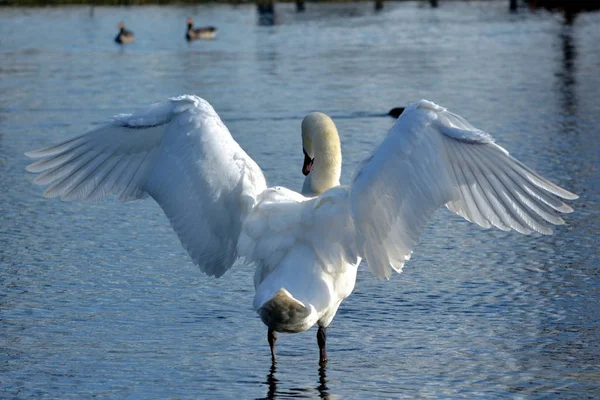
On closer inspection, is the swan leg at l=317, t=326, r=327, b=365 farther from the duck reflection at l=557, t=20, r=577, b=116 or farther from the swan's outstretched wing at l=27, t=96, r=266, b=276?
the duck reflection at l=557, t=20, r=577, b=116

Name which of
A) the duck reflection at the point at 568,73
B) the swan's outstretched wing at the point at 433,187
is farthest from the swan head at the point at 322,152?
the duck reflection at the point at 568,73

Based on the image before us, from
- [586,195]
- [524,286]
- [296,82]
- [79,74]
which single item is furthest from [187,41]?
[524,286]

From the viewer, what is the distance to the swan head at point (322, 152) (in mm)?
7004

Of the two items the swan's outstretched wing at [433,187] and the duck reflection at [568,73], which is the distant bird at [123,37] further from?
the swan's outstretched wing at [433,187]

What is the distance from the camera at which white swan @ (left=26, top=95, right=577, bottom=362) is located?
615 centimetres

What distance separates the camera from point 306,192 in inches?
282

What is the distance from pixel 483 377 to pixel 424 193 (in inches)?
48.5

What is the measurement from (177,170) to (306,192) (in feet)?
2.78

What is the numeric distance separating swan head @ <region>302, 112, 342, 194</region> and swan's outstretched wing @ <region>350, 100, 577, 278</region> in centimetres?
82

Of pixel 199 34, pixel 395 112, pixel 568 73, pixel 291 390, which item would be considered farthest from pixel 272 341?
pixel 199 34

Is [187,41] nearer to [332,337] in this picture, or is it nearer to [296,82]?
[296,82]

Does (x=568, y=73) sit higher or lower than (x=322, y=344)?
lower

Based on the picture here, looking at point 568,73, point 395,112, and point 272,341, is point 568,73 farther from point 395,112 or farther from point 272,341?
point 272,341

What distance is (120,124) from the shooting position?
710cm
